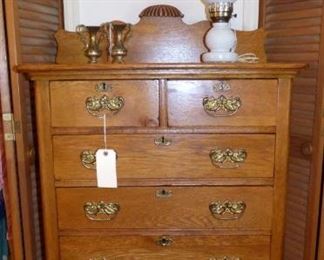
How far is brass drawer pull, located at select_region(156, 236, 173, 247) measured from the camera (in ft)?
3.58

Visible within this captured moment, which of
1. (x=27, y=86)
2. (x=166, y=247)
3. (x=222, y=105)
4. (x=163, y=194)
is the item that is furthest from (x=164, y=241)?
(x=27, y=86)

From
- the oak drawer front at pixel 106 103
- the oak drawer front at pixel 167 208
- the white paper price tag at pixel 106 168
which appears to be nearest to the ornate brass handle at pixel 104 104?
the oak drawer front at pixel 106 103

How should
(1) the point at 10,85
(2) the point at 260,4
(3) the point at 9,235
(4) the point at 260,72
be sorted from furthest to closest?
1. (2) the point at 260,4
2. (3) the point at 9,235
3. (1) the point at 10,85
4. (4) the point at 260,72

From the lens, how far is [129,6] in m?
1.45

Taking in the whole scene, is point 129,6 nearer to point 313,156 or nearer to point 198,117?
point 198,117

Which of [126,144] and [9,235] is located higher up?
[126,144]

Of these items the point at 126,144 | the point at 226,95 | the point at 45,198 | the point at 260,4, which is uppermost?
the point at 260,4

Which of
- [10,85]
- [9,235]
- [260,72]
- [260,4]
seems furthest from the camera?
[260,4]

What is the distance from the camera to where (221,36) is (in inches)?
45.0

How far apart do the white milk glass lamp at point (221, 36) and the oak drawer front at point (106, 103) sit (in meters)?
0.27

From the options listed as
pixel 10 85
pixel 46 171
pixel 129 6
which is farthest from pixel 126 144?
pixel 129 6

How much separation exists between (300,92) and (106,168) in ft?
2.33

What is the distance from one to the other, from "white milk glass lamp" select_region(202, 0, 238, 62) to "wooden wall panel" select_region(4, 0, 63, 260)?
0.58 m

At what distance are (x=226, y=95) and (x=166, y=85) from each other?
170 mm
